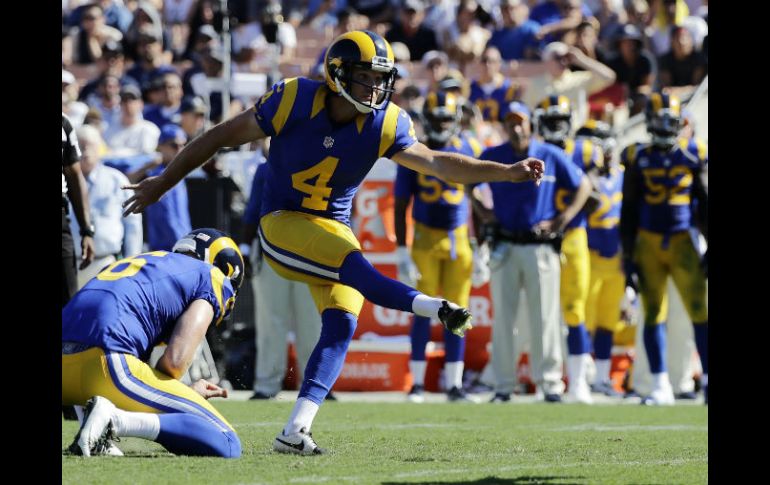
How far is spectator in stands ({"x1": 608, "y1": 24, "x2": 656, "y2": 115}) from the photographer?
47.1 feet

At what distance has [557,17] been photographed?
1583cm

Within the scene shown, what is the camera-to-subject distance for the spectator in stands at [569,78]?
1420 cm

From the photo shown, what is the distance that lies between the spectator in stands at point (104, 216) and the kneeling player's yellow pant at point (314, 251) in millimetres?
3552

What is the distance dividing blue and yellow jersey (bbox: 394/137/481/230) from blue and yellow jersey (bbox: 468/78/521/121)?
9.28 feet

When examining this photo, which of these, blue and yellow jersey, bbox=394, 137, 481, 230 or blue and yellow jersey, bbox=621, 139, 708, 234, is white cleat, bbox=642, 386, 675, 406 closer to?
blue and yellow jersey, bbox=621, 139, 708, 234

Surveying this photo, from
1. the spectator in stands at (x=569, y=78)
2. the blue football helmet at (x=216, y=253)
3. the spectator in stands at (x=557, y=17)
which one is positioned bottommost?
the blue football helmet at (x=216, y=253)

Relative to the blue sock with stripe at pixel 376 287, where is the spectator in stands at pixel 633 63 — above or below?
above

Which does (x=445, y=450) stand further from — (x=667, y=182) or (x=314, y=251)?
(x=667, y=182)

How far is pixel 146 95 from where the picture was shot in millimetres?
15141

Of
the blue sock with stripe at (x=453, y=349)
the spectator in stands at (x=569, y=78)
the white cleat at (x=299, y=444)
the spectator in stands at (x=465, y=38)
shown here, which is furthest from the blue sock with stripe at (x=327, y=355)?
A: the spectator in stands at (x=465, y=38)

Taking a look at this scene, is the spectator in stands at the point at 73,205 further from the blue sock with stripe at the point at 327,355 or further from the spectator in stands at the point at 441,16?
the spectator in stands at the point at 441,16

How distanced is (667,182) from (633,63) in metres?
3.82

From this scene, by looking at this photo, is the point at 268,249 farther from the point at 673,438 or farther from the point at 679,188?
the point at 679,188
